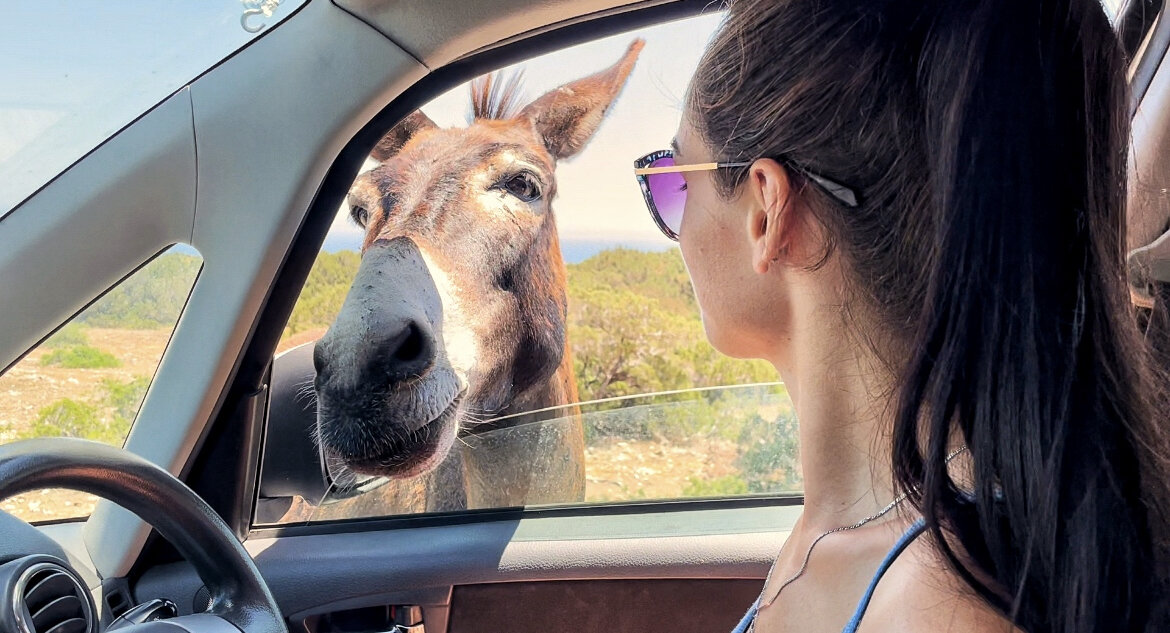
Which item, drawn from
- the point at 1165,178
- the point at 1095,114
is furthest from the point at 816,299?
the point at 1165,178

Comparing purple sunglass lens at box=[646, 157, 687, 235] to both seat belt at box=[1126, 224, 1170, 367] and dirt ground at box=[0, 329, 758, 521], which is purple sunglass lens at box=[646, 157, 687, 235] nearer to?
seat belt at box=[1126, 224, 1170, 367]

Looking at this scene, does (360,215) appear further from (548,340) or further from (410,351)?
(548,340)

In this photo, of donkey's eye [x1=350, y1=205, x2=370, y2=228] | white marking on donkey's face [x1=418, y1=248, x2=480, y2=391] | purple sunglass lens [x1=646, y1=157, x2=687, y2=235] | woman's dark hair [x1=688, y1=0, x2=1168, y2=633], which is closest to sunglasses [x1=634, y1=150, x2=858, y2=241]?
purple sunglass lens [x1=646, y1=157, x2=687, y2=235]

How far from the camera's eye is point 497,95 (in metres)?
2.19

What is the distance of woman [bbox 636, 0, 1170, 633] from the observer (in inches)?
26.4

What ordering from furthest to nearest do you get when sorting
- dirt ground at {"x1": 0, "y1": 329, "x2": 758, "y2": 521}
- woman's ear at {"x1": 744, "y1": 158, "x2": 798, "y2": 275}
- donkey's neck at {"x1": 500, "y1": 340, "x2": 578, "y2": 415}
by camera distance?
1. donkey's neck at {"x1": 500, "y1": 340, "x2": 578, "y2": 415}
2. dirt ground at {"x1": 0, "y1": 329, "x2": 758, "y2": 521}
3. woman's ear at {"x1": 744, "y1": 158, "x2": 798, "y2": 275}

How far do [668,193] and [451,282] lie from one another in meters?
1.08

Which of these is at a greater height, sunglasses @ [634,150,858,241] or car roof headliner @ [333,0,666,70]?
car roof headliner @ [333,0,666,70]

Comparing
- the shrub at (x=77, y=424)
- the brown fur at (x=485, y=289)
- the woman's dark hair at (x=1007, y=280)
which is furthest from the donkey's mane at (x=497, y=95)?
the woman's dark hair at (x=1007, y=280)

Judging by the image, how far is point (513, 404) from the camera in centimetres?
228

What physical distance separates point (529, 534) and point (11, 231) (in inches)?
50.0

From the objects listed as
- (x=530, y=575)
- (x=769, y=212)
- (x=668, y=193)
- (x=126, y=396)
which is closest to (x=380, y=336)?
(x=126, y=396)

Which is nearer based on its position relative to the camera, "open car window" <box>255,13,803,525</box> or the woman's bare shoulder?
the woman's bare shoulder

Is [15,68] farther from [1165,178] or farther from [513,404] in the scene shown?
[1165,178]
